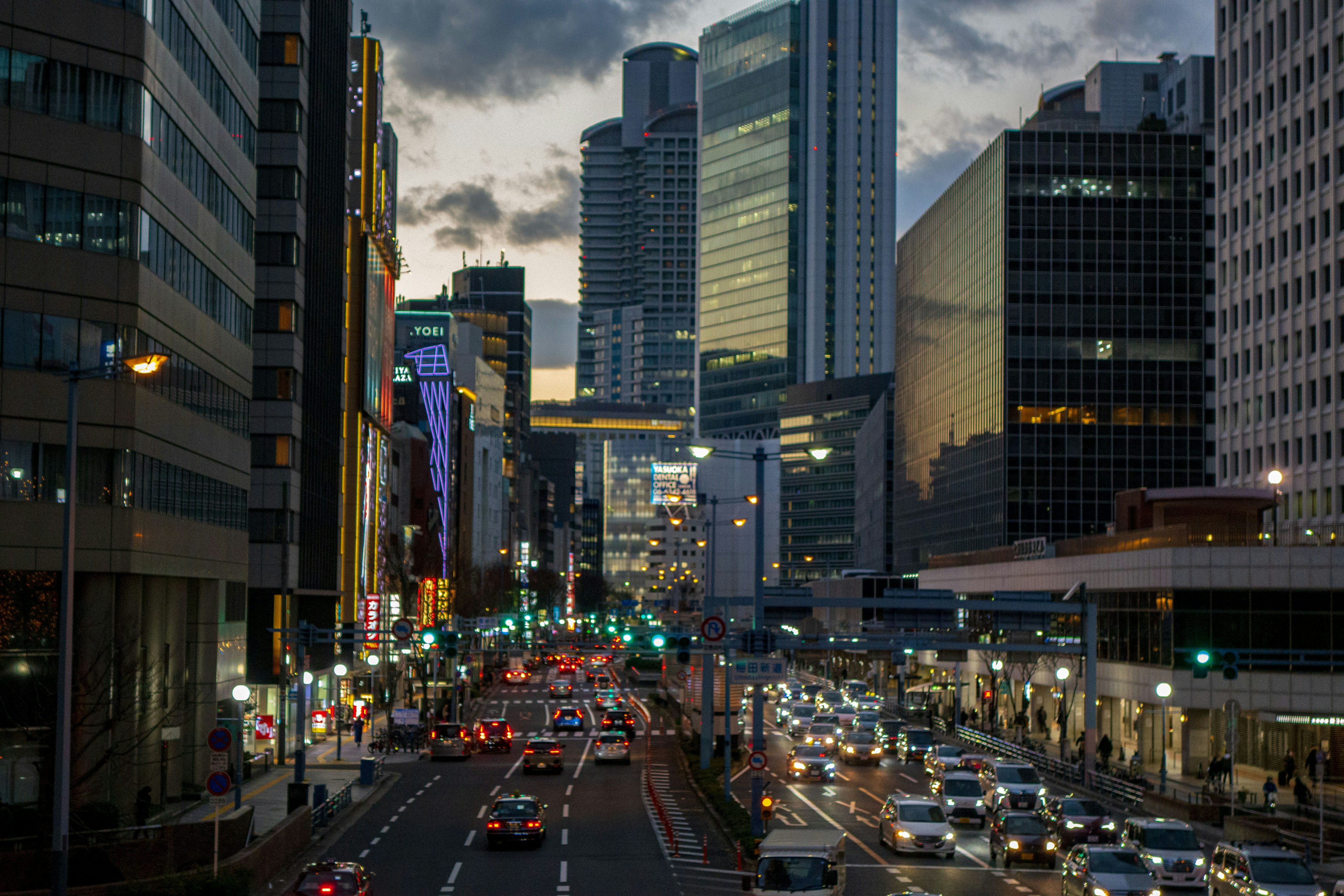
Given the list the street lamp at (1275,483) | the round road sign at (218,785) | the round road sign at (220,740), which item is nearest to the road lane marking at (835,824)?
the round road sign at (218,785)

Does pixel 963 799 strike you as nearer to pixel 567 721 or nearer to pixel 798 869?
pixel 798 869

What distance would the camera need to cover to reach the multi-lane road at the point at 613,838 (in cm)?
3697

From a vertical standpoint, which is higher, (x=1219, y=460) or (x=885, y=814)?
(x=1219, y=460)

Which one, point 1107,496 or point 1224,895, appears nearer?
point 1224,895

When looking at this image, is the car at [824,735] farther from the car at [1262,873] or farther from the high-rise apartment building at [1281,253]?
the car at [1262,873]

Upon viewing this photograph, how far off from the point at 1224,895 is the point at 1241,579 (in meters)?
40.4

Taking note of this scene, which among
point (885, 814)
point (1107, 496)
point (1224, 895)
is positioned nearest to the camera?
point (1224, 895)

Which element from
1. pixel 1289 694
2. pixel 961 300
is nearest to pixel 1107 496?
pixel 961 300

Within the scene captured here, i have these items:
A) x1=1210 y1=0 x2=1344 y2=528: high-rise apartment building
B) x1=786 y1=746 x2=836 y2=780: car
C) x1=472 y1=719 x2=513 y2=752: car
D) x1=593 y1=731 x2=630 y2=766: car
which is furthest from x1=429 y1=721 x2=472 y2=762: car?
x1=1210 y1=0 x2=1344 y2=528: high-rise apartment building

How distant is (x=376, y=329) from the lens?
11106cm

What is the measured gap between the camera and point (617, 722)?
77312 millimetres

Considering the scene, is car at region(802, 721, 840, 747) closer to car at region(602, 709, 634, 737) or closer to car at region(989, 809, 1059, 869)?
car at region(602, 709, 634, 737)

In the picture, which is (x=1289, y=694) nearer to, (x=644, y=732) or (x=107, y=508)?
(x=644, y=732)

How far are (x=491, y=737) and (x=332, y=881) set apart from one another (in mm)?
48892
